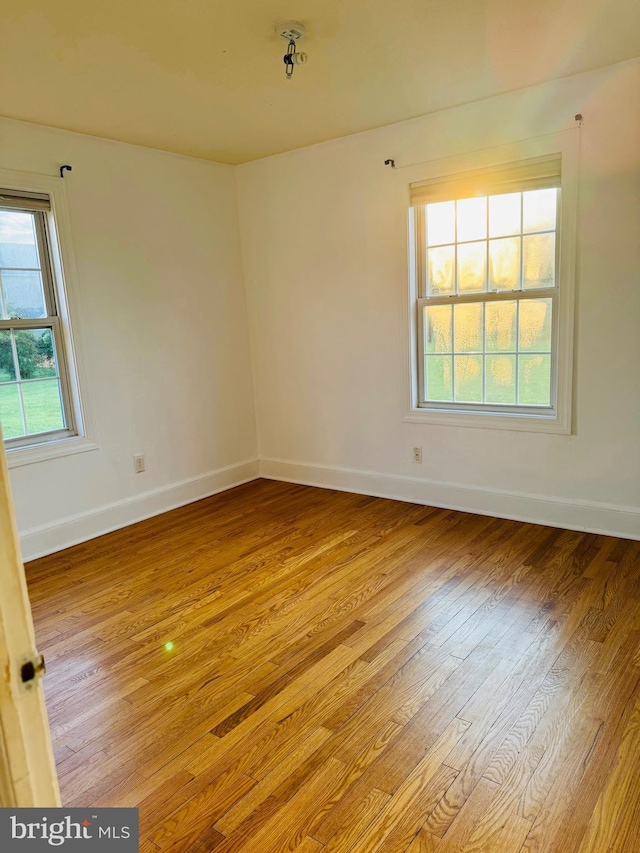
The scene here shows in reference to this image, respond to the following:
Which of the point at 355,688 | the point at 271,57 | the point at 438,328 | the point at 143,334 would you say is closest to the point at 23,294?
the point at 143,334

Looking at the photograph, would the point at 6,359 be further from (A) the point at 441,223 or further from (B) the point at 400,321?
(A) the point at 441,223

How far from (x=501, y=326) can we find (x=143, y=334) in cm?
237

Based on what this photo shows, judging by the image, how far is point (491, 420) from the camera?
360 centimetres

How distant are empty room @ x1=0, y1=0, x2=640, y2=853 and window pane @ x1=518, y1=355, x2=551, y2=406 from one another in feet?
0.08

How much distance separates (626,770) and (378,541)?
6.03ft

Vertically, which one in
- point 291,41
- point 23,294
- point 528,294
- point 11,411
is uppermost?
point 291,41

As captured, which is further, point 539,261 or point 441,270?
point 441,270

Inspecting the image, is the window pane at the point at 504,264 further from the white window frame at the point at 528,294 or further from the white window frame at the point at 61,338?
the white window frame at the point at 61,338

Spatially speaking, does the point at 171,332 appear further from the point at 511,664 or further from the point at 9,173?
the point at 511,664

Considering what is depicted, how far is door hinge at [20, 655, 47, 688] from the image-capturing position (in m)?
0.64

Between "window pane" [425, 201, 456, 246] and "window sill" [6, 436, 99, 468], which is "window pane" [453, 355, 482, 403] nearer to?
"window pane" [425, 201, 456, 246]

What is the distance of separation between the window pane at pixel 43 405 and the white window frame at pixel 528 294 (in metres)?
2.28

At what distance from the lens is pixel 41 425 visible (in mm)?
3533

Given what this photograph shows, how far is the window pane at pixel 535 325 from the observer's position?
11.1 feet
